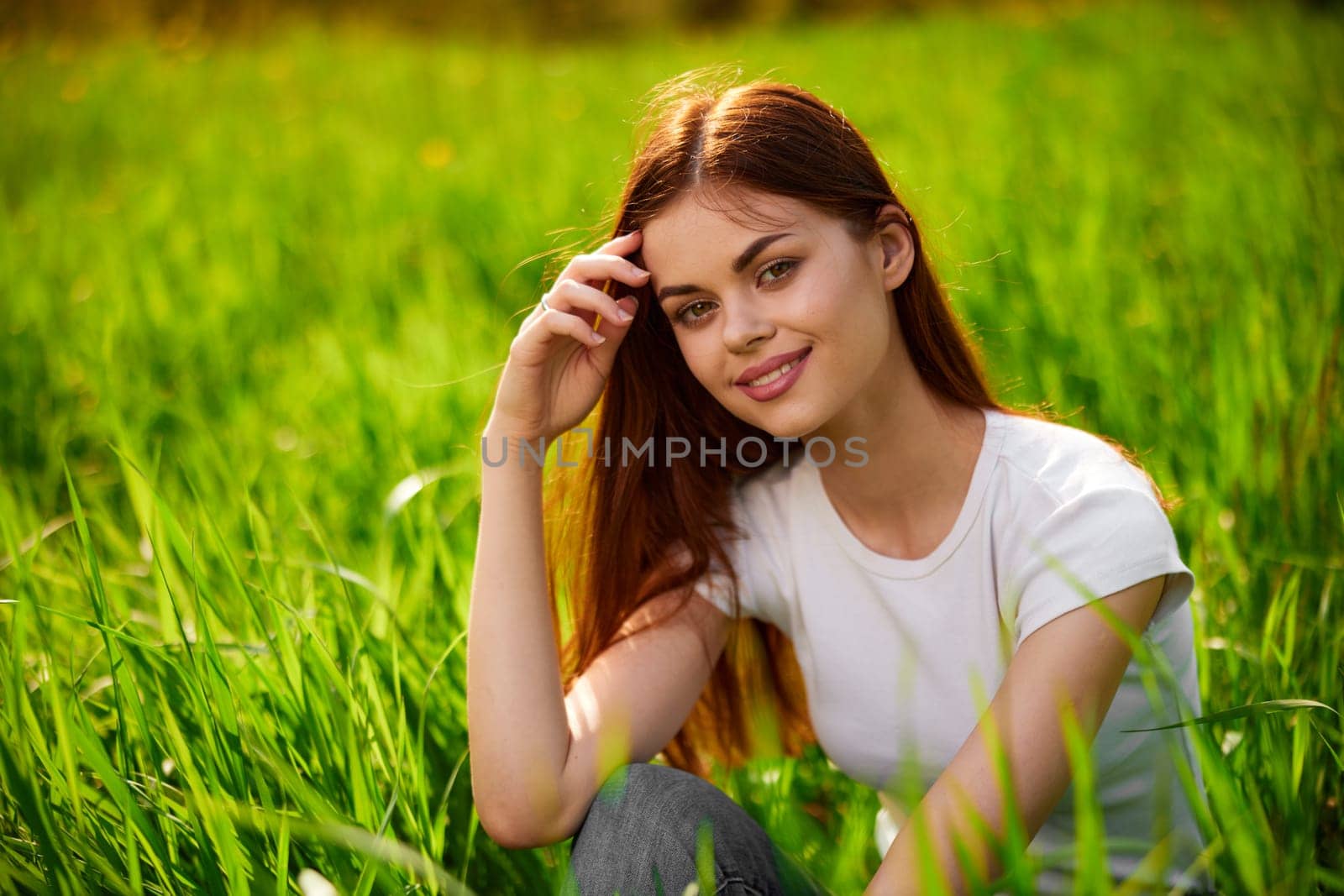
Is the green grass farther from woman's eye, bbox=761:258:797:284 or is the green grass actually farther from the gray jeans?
woman's eye, bbox=761:258:797:284

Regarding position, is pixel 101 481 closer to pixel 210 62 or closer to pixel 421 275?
pixel 421 275

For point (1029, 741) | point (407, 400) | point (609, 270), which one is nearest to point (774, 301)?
point (609, 270)

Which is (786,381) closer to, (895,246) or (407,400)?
(895,246)

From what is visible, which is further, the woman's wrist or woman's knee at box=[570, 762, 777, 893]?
the woman's wrist

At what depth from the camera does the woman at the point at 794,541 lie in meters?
1.18

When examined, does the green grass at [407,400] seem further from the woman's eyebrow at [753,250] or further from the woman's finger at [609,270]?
the woman's eyebrow at [753,250]

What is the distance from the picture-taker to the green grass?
1269mm

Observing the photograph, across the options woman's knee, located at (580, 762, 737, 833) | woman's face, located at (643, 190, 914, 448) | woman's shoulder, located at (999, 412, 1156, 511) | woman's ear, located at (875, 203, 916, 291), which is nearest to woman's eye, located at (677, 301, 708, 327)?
woman's face, located at (643, 190, 914, 448)

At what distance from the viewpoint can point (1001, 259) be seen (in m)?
2.96

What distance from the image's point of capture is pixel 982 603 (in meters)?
1.34

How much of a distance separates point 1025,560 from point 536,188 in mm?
3341

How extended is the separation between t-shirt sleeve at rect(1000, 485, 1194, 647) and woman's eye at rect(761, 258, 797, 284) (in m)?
0.43

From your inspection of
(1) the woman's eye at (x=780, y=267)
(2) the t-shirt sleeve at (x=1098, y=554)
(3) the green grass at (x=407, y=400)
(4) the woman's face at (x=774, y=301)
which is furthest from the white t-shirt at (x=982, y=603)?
(1) the woman's eye at (x=780, y=267)

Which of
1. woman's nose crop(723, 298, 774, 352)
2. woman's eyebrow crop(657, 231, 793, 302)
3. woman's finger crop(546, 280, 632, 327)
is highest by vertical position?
woman's eyebrow crop(657, 231, 793, 302)
